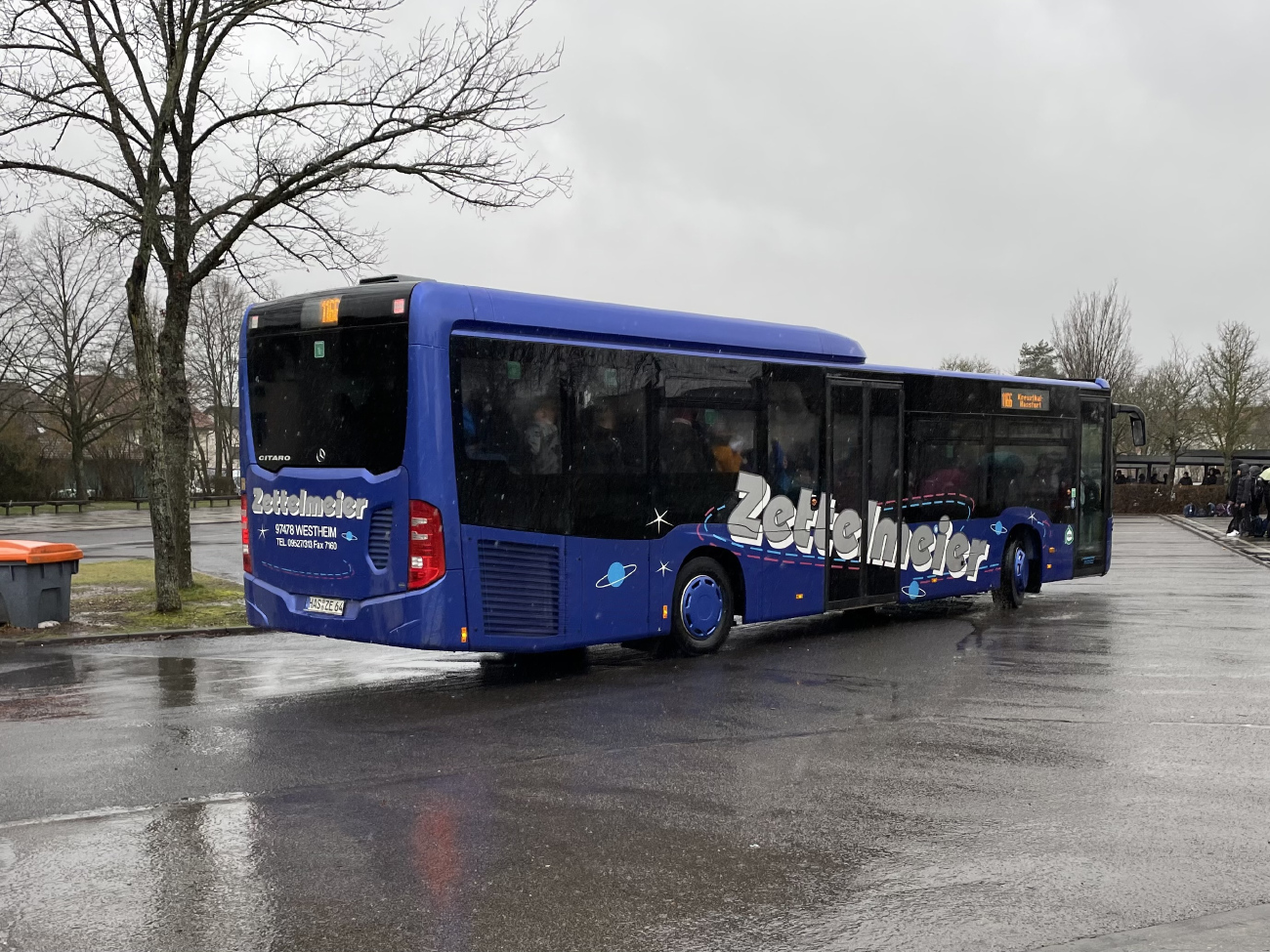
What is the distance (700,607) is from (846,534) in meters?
2.54

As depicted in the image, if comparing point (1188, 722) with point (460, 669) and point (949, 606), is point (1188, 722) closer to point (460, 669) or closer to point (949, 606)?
point (460, 669)

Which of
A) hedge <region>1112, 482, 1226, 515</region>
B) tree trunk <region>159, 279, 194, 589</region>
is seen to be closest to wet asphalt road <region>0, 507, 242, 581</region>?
tree trunk <region>159, 279, 194, 589</region>

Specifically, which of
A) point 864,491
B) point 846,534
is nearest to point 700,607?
point 846,534

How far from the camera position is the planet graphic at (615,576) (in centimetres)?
1052

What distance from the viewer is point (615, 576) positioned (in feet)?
34.9

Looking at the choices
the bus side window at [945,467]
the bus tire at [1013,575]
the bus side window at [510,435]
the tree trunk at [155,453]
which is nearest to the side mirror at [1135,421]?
the bus tire at [1013,575]

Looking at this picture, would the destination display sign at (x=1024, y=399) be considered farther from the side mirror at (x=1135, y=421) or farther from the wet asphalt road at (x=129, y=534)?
the wet asphalt road at (x=129, y=534)

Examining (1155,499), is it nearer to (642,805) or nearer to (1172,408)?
(1172,408)

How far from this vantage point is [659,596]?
11.1 metres

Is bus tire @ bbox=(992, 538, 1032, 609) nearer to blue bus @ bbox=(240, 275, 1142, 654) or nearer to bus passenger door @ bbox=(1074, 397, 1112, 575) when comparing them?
bus passenger door @ bbox=(1074, 397, 1112, 575)

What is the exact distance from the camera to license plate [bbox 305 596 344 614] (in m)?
9.73

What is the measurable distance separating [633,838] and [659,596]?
5.37 m

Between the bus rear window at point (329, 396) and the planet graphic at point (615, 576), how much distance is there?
2.19 meters

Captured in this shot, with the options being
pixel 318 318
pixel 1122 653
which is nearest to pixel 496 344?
pixel 318 318
